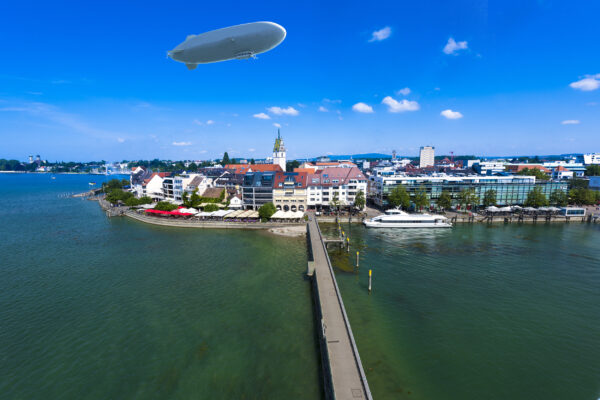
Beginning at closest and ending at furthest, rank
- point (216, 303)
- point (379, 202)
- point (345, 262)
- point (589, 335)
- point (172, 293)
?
point (589, 335) → point (216, 303) → point (172, 293) → point (345, 262) → point (379, 202)

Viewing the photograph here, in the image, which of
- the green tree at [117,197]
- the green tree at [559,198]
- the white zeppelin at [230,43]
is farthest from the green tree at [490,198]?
the green tree at [117,197]

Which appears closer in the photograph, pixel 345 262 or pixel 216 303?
pixel 216 303

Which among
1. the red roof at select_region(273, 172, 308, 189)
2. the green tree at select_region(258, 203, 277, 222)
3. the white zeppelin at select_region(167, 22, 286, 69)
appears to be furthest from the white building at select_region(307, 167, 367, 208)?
the white zeppelin at select_region(167, 22, 286, 69)

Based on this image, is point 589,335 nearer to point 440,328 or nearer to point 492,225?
point 440,328

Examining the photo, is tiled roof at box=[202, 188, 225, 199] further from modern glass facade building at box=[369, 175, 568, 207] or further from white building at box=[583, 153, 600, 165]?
white building at box=[583, 153, 600, 165]

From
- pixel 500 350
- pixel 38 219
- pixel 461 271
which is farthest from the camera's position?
pixel 38 219

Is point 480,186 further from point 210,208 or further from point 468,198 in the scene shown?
point 210,208

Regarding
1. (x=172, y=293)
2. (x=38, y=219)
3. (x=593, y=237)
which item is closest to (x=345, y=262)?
(x=172, y=293)

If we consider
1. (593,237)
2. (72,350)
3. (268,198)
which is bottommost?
(72,350)
